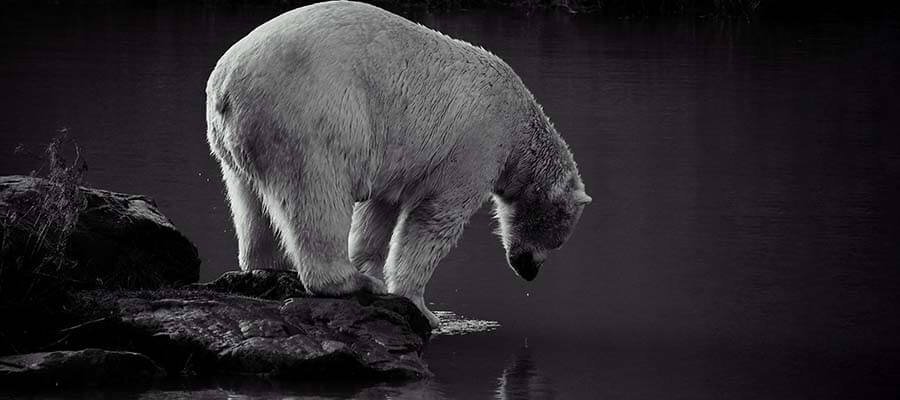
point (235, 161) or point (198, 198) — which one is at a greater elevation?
point (235, 161)

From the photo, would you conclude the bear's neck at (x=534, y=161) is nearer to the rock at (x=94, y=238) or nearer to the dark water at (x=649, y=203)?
the dark water at (x=649, y=203)

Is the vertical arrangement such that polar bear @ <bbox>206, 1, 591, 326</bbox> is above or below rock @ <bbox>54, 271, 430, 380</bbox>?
above

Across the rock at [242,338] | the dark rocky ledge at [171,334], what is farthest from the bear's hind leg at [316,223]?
the rock at [242,338]

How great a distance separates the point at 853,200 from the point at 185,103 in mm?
7174

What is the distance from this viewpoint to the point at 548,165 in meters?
8.62

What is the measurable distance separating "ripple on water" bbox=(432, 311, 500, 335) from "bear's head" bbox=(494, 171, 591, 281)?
20.0 inches

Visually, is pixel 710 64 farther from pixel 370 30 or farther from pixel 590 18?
pixel 370 30

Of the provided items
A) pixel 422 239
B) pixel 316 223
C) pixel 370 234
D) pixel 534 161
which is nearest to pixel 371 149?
pixel 316 223

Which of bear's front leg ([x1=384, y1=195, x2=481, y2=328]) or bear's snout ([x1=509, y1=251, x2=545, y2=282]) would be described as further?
bear's snout ([x1=509, y1=251, x2=545, y2=282])

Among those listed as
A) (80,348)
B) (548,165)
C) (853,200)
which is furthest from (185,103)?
(80,348)

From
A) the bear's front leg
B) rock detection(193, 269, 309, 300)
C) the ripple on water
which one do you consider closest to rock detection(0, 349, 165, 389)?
rock detection(193, 269, 309, 300)

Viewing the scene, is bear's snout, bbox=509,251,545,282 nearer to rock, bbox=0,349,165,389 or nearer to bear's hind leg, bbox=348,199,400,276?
bear's hind leg, bbox=348,199,400,276

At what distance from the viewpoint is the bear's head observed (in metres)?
8.70

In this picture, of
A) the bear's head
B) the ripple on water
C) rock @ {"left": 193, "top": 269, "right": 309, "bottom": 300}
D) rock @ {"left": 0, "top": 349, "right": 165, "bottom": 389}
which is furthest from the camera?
the bear's head
